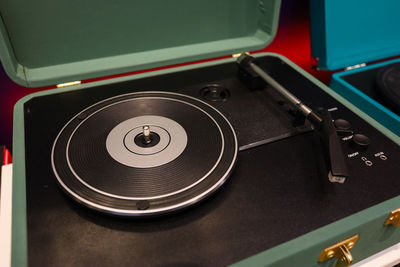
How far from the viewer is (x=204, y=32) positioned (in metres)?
0.98

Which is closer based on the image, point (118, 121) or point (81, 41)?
point (118, 121)

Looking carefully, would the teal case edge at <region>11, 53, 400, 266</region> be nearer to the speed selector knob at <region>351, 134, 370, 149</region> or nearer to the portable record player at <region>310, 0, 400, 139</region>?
the speed selector knob at <region>351, 134, 370, 149</region>

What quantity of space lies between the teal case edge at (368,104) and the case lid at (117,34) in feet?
0.87

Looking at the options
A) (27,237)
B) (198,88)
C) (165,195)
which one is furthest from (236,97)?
(27,237)

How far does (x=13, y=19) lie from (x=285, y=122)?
0.73 m

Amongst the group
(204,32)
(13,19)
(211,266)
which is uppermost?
(13,19)

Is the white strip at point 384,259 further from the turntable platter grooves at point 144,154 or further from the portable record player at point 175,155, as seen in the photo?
the turntable platter grooves at point 144,154

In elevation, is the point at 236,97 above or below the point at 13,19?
below

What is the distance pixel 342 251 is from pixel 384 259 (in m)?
0.18

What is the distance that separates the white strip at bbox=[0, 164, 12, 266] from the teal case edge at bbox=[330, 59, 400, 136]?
3.03ft

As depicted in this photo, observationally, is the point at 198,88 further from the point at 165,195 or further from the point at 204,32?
the point at 165,195

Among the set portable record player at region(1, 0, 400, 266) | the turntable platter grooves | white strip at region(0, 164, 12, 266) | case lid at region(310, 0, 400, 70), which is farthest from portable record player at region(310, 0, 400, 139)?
white strip at region(0, 164, 12, 266)

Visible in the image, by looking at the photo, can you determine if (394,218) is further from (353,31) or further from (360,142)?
(353,31)

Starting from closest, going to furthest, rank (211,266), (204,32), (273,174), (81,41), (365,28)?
(211,266) → (273,174) → (81,41) → (204,32) → (365,28)
